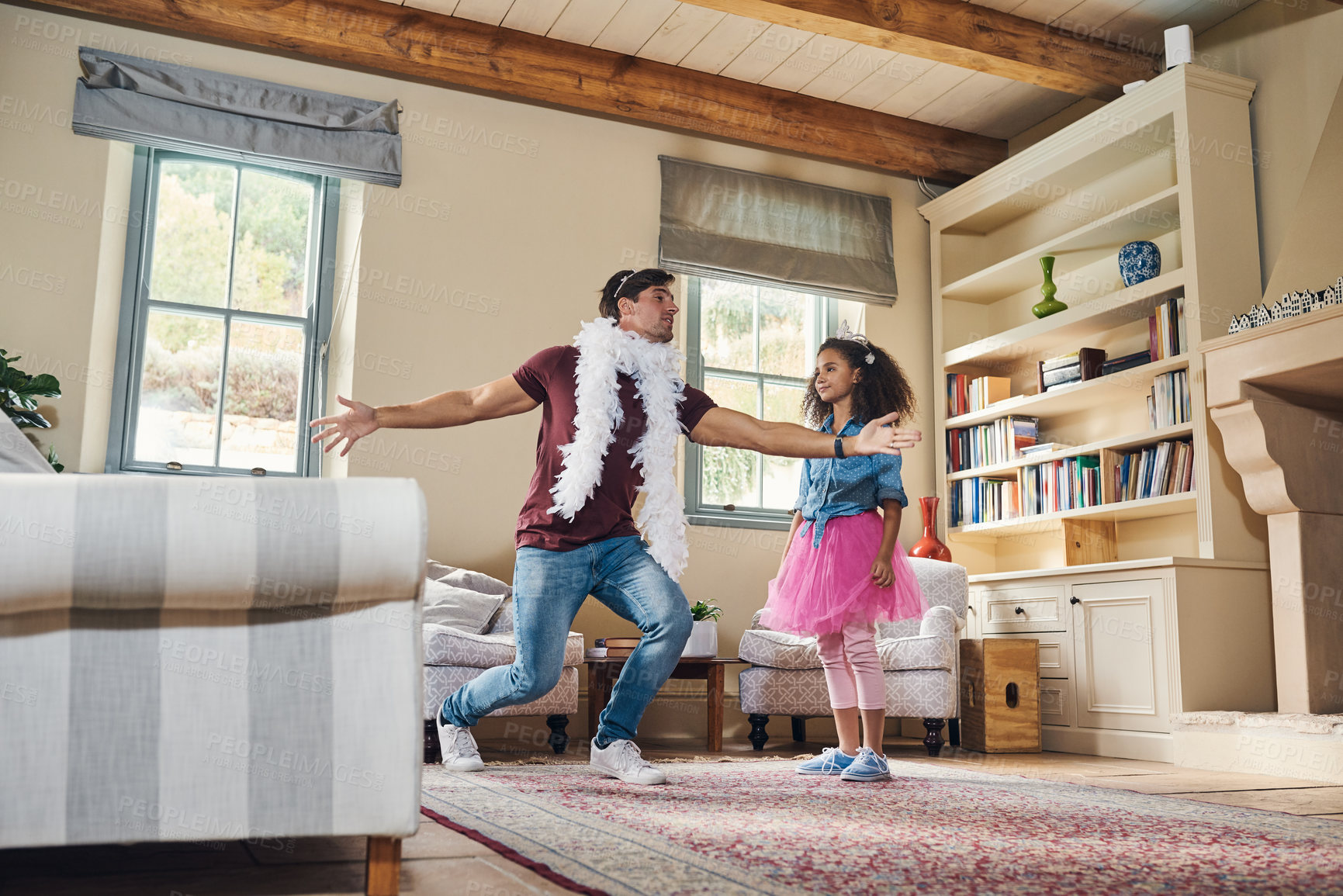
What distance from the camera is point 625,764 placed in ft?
9.05

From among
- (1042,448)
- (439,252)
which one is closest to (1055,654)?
(1042,448)

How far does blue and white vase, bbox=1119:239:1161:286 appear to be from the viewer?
454cm

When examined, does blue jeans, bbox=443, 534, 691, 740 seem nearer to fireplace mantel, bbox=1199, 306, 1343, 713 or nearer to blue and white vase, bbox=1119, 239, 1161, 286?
fireplace mantel, bbox=1199, 306, 1343, 713

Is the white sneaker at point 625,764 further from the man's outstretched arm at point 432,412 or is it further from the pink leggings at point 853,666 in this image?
the man's outstretched arm at point 432,412

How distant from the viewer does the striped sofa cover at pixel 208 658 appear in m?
1.25

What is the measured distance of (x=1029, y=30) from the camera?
4664 millimetres

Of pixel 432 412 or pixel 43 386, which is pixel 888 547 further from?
pixel 43 386

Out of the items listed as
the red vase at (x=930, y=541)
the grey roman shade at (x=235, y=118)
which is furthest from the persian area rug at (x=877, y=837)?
the grey roman shade at (x=235, y=118)

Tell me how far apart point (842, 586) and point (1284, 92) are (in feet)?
9.62

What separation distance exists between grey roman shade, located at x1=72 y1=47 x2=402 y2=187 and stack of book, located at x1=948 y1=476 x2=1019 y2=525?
118 inches

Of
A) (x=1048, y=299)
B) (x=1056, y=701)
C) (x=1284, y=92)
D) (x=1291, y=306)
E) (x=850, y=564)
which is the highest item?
(x=1284, y=92)

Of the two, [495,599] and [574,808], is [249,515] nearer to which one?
[574,808]

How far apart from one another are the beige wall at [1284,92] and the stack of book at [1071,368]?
0.71m

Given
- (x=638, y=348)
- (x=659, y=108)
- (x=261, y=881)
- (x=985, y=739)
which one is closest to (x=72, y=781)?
(x=261, y=881)
